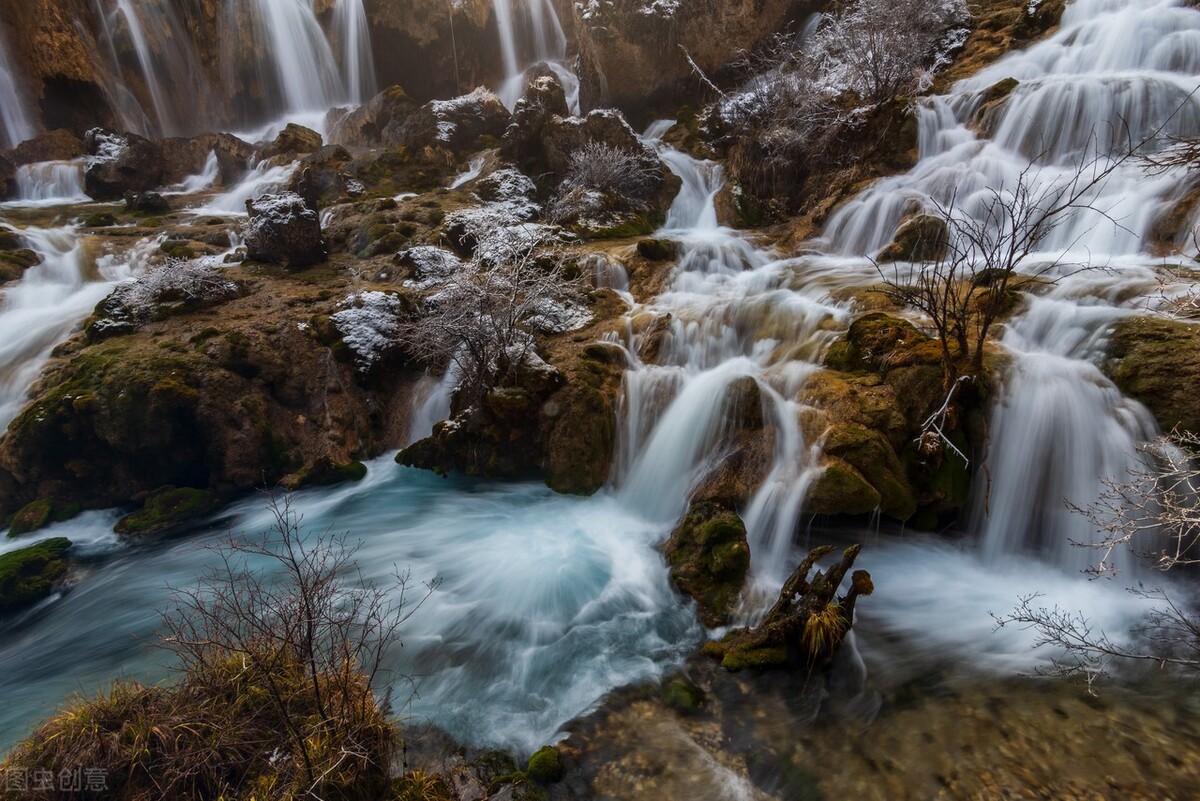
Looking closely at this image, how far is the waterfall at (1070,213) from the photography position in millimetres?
6305

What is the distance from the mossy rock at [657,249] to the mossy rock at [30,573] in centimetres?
1169

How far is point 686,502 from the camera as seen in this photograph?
304 inches

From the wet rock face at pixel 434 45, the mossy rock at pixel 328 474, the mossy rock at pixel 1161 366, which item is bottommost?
the mossy rock at pixel 328 474

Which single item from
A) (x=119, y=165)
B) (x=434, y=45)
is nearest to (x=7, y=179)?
(x=119, y=165)

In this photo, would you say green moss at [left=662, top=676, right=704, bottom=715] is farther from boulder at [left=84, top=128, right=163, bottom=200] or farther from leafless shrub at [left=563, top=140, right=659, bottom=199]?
boulder at [left=84, top=128, right=163, bottom=200]

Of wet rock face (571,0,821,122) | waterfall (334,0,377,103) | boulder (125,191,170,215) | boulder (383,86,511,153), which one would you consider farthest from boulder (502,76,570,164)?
waterfall (334,0,377,103)

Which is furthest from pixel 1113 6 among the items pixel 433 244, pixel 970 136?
pixel 433 244

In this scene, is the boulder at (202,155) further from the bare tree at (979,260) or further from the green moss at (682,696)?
the green moss at (682,696)

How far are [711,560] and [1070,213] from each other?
377 inches

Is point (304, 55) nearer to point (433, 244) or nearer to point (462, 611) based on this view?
point (433, 244)

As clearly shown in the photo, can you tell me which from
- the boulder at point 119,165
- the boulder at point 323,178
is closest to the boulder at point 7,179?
the boulder at point 119,165

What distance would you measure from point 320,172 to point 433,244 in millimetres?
7899

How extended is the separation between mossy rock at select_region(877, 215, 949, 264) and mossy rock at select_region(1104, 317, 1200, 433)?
4131 mm

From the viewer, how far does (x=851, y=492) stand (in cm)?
621
